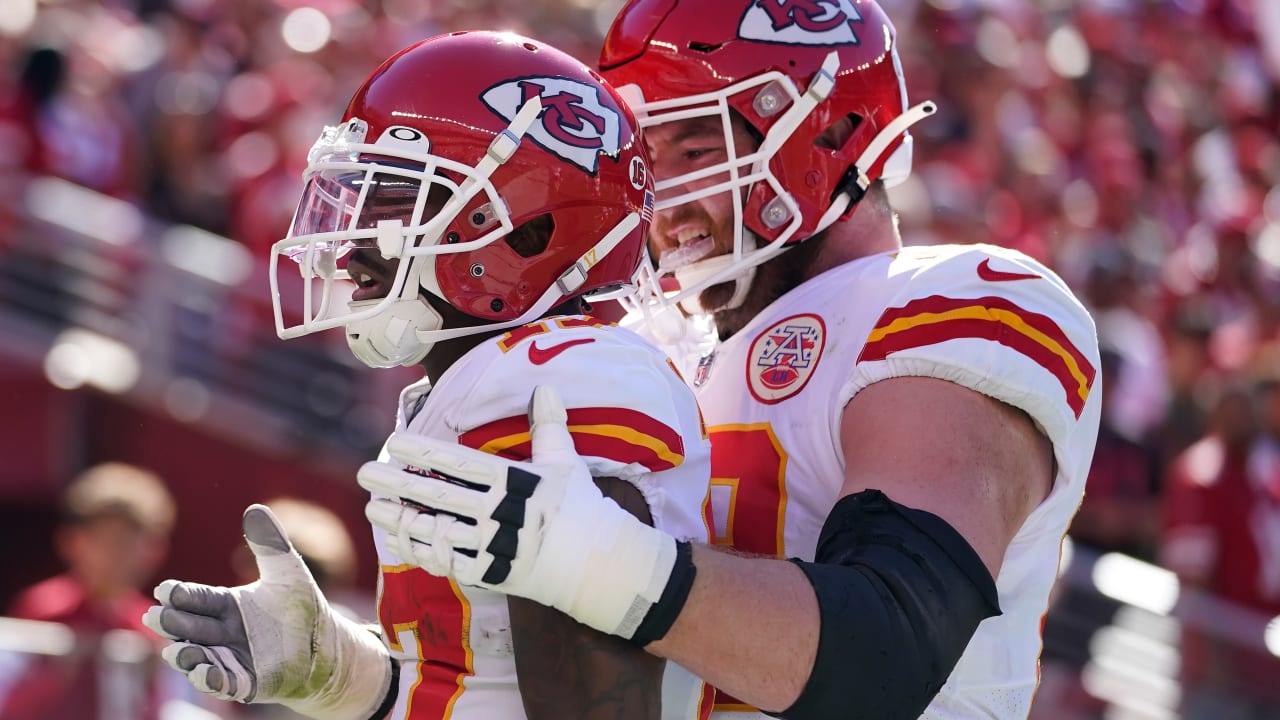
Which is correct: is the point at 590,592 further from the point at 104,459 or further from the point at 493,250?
the point at 104,459

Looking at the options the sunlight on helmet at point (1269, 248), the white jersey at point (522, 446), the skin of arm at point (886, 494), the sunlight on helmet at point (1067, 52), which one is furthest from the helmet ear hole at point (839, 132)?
the sunlight on helmet at point (1067, 52)

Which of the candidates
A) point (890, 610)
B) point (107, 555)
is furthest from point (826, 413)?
point (107, 555)

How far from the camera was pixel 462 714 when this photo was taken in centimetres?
205

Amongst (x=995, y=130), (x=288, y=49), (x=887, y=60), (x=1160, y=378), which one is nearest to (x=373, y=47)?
(x=288, y=49)

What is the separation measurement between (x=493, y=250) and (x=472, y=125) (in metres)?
0.18

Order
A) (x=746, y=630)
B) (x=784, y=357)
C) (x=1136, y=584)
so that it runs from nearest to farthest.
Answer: (x=746, y=630)
(x=784, y=357)
(x=1136, y=584)

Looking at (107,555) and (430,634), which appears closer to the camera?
(430,634)

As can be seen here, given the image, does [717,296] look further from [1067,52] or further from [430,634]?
[1067,52]

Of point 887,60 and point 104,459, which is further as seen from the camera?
point 104,459

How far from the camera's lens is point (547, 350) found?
6.71ft

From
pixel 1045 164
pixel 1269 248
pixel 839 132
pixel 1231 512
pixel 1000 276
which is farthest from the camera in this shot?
pixel 1045 164

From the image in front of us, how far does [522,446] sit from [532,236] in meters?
0.42

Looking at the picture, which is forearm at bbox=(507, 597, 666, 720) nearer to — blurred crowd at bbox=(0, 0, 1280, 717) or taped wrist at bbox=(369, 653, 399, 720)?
taped wrist at bbox=(369, 653, 399, 720)

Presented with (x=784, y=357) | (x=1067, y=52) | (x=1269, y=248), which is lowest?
(x=1269, y=248)
